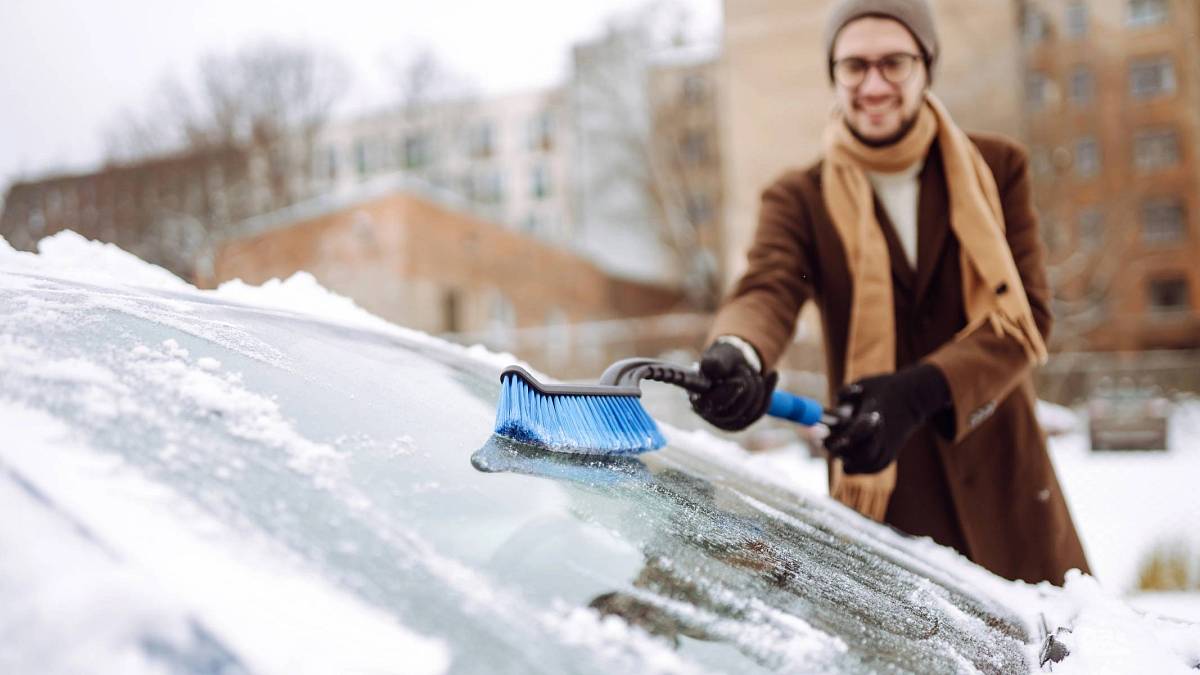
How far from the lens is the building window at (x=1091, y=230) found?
23.0 metres

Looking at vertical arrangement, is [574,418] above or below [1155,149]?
above

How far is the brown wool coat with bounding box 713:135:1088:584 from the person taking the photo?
1880 millimetres

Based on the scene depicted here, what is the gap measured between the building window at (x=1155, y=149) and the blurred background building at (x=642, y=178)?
0.19ft

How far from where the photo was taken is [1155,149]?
26.7 m

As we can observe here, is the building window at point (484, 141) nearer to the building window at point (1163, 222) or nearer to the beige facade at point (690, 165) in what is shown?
the beige facade at point (690, 165)

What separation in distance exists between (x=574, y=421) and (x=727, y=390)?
623 mm

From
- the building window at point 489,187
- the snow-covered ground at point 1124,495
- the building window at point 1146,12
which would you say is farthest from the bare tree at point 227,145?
the building window at point 1146,12

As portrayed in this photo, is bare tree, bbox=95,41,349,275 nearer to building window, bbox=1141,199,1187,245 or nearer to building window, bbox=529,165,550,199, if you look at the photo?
building window, bbox=529,165,550,199

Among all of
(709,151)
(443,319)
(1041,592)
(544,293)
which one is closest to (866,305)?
(1041,592)

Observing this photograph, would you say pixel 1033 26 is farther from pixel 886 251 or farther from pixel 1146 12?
pixel 886 251

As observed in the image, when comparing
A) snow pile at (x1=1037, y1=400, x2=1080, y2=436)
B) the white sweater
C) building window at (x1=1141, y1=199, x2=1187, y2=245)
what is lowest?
snow pile at (x1=1037, y1=400, x2=1080, y2=436)

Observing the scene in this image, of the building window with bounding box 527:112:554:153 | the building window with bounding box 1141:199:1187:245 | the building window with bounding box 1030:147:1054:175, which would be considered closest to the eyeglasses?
the building window with bounding box 1030:147:1054:175

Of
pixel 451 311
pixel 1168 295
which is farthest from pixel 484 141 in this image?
pixel 1168 295

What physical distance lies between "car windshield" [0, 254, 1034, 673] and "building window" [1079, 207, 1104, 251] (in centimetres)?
2484
